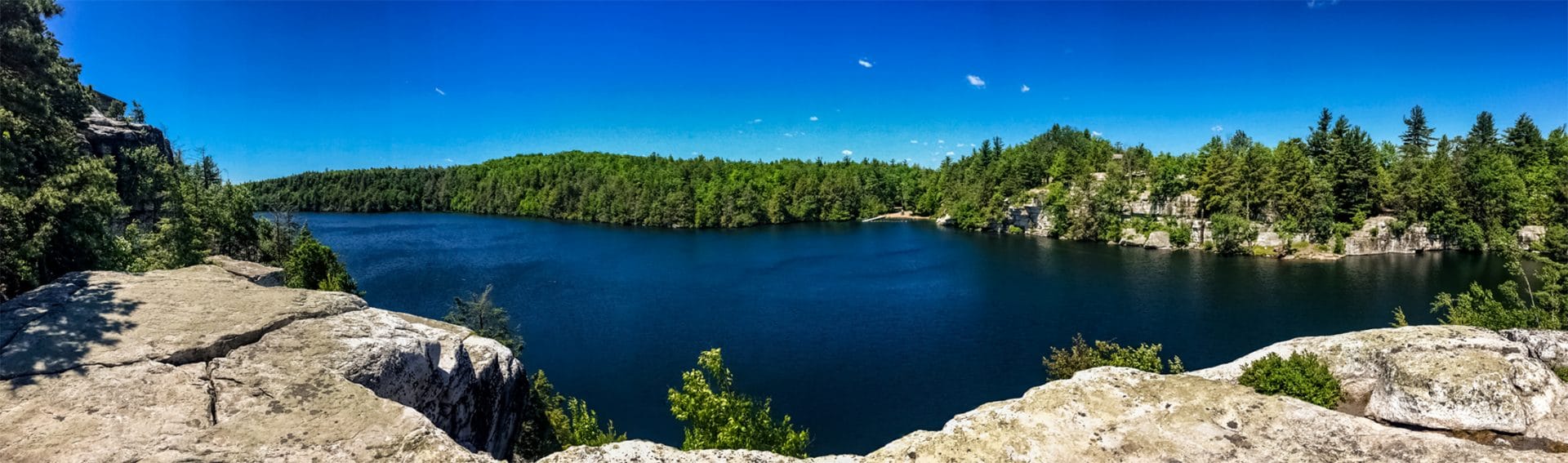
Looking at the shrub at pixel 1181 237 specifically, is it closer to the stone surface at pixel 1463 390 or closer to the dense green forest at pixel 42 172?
Answer: the stone surface at pixel 1463 390

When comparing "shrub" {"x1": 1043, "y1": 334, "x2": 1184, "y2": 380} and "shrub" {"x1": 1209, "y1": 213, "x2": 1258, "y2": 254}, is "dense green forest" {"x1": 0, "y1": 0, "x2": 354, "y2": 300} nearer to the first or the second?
"shrub" {"x1": 1043, "y1": 334, "x2": 1184, "y2": 380}

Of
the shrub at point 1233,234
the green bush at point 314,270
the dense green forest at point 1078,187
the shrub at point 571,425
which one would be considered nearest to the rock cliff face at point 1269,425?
the shrub at point 571,425

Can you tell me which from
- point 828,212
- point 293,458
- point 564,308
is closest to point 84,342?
point 293,458

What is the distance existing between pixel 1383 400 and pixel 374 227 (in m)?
141

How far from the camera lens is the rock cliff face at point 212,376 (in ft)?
26.6

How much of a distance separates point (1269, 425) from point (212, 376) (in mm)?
15696

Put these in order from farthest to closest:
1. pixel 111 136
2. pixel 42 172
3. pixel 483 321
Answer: pixel 111 136
pixel 483 321
pixel 42 172

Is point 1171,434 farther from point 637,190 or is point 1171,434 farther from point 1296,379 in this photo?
point 637,190

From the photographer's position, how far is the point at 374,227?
12281 centimetres

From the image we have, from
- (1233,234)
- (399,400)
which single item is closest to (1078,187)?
(1233,234)

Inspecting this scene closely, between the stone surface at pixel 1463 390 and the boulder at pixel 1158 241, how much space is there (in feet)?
248

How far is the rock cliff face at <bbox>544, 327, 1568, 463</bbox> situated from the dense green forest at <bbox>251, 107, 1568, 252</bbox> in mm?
55359

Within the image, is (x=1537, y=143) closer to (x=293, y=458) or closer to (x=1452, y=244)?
(x=1452, y=244)

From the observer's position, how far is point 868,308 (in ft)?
162
